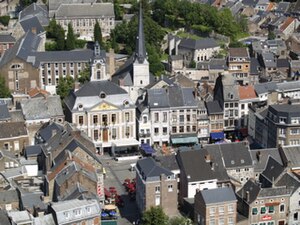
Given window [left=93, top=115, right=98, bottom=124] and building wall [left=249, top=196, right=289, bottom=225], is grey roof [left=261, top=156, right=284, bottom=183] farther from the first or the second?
window [left=93, top=115, right=98, bottom=124]

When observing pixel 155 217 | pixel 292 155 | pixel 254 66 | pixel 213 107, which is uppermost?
pixel 254 66

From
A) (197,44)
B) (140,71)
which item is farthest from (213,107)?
(197,44)

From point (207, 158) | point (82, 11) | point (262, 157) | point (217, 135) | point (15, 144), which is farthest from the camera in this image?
point (82, 11)

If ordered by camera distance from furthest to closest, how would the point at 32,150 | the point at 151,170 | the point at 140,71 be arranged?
the point at 140,71
the point at 32,150
the point at 151,170

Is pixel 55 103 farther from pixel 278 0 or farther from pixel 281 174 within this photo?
pixel 278 0

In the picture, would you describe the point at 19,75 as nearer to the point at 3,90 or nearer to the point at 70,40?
the point at 3,90

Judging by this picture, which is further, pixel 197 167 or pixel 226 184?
pixel 226 184

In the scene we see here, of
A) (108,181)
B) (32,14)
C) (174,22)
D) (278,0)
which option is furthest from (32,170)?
(278,0)
